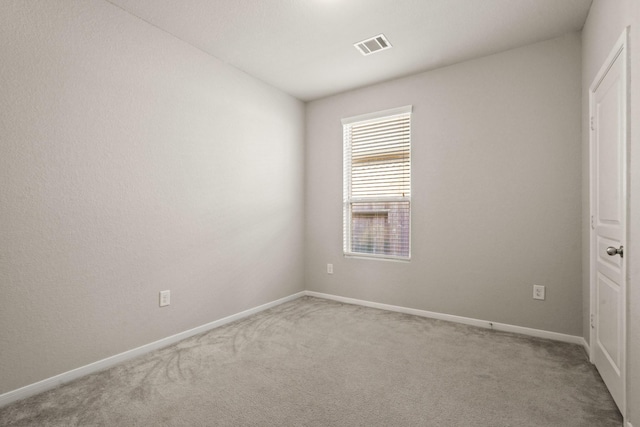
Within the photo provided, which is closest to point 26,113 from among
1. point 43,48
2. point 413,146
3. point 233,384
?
point 43,48

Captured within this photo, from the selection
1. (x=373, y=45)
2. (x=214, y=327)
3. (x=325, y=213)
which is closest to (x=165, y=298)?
(x=214, y=327)

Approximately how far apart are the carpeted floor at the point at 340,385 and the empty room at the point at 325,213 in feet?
0.06

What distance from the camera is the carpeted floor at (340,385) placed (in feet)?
5.78

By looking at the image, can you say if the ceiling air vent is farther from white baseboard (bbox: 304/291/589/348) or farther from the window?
white baseboard (bbox: 304/291/589/348)

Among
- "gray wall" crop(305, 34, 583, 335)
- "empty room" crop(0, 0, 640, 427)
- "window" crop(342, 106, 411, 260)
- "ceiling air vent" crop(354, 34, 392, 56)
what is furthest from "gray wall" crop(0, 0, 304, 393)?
"gray wall" crop(305, 34, 583, 335)

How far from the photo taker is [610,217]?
199cm

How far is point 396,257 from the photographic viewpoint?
3.76 m

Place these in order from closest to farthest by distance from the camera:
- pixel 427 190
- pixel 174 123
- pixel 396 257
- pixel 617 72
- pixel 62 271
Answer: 1. pixel 617 72
2. pixel 62 271
3. pixel 174 123
4. pixel 427 190
5. pixel 396 257

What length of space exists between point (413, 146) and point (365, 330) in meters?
2.04

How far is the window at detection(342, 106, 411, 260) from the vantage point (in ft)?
12.3

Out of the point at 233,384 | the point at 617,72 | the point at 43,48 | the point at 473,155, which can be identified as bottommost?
the point at 233,384

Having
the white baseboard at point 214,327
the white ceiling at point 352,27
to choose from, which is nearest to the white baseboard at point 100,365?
the white baseboard at point 214,327

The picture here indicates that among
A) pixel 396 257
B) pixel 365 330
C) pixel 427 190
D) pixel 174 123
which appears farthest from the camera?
pixel 396 257

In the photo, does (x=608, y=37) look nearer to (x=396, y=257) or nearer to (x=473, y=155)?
Answer: (x=473, y=155)
